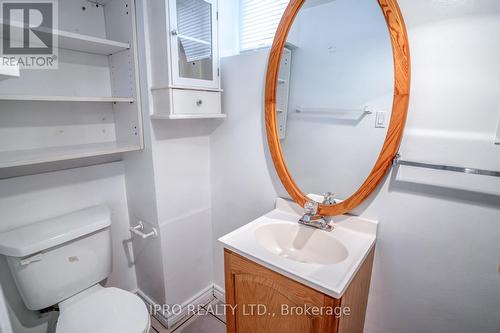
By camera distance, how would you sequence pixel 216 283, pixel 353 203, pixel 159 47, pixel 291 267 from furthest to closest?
pixel 216 283, pixel 159 47, pixel 353 203, pixel 291 267

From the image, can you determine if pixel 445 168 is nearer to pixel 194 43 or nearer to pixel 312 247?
pixel 312 247

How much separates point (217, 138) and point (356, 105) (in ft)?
2.84

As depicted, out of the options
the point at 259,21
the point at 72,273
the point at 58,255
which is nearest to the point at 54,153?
the point at 58,255

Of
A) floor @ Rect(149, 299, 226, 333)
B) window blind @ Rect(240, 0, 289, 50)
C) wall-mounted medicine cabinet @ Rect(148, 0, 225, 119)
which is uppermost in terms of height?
window blind @ Rect(240, 0, 289, 50)

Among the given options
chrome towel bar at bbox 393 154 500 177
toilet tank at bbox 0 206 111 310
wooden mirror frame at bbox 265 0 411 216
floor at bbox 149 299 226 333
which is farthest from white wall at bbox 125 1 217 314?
chrome towel bar at bbox 393 154 500 177

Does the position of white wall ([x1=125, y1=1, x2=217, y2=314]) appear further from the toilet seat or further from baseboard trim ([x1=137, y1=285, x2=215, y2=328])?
the toilet seat

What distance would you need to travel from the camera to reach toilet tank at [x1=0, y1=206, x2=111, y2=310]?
113 centimetres

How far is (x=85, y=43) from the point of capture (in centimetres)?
120

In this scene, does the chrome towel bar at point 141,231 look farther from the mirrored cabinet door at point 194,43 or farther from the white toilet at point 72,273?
the mirrored cabinet door at point 194,43

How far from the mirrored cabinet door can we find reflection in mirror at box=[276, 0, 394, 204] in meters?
0.42

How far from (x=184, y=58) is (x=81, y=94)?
60 cm

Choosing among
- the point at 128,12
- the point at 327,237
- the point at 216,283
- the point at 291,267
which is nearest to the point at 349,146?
the point at 327,237

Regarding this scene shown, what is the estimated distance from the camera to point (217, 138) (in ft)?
5.36

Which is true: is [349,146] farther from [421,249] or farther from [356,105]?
[421,249]
